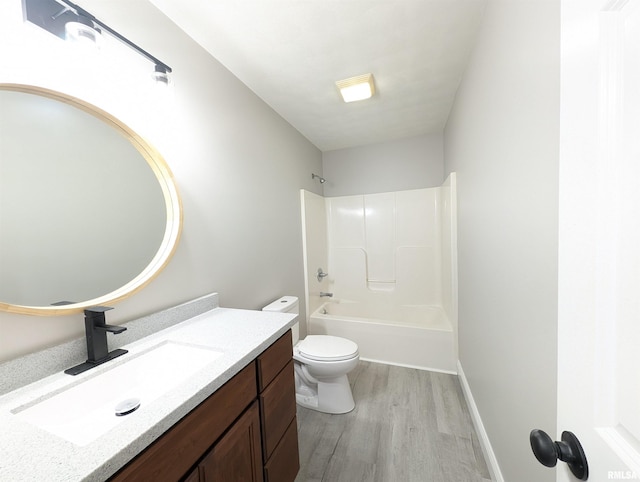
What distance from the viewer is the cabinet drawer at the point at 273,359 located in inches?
39.1

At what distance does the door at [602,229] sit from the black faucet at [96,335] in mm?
1216

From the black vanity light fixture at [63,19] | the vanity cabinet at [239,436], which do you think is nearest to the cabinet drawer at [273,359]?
A: the vanity cabinet at [239,436]

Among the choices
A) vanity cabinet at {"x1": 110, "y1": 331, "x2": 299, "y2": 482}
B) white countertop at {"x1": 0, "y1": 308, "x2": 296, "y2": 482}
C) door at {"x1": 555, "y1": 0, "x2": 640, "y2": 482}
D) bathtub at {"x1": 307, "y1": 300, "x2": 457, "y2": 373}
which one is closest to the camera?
door at {"x1": 555, "y1": 0, "x2": 640, "y2": 482}

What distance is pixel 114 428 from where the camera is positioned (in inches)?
22.2

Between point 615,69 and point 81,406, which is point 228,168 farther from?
point 615,69

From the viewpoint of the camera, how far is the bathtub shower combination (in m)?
2.38

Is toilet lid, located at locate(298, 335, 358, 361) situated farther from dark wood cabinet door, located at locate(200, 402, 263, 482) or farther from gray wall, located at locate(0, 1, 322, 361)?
dark wood cabinet door, located at locate(200, 402, 263, 482)

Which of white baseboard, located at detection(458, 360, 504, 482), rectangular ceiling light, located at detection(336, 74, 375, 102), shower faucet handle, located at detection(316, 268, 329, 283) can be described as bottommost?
white baseboard, located at detection(458, 360, 504, 482)

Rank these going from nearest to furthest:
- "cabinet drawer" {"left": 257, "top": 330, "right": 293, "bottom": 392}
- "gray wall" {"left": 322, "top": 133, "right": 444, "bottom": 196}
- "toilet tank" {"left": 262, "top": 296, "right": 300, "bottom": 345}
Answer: "cabinet drawer" {"left": 257, "top": 330, "right": 293, "bottom": 392} → "toilet tank" {"left": 262, "top": 296, "right": 300, "bottom": 345} → "gray wall" {"left": 322, "top": 133, "right": 444, "bottom": 196}

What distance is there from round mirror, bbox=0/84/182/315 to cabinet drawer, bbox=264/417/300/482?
37.4 inches

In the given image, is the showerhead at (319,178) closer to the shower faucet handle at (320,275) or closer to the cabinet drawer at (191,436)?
the shower faucet handle at (320,275)

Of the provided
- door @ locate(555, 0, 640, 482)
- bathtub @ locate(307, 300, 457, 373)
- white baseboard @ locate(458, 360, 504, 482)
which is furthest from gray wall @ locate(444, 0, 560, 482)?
bathtub @ locate(307, 300, 457, 373)

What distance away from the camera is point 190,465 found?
0.68 m

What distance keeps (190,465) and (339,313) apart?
101 inches
